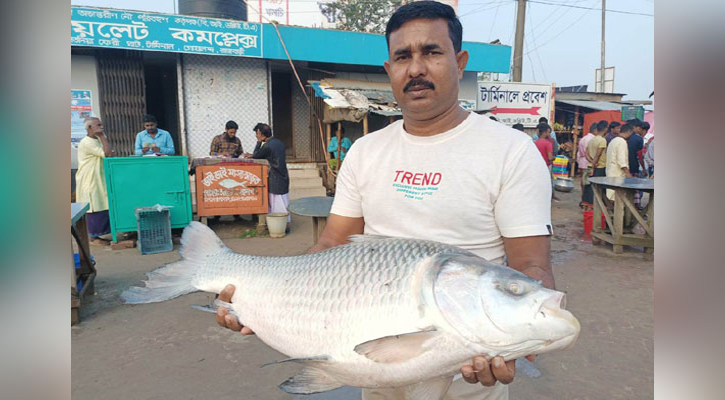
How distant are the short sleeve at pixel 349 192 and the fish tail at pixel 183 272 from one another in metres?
0.60

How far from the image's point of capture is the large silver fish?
121 centimetres

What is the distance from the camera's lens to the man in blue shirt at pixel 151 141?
768 cm

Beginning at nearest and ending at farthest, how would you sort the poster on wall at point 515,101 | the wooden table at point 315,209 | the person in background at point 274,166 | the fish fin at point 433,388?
the fish fin at point 433,388 < the wooden table at point 315,209 < the person in background at point 274,166 < the poster on wall at point 515,101

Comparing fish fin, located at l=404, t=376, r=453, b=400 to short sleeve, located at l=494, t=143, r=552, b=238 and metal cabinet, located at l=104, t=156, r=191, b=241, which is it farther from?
metal cabinet, located at l=104, t=156, r=191, b=241

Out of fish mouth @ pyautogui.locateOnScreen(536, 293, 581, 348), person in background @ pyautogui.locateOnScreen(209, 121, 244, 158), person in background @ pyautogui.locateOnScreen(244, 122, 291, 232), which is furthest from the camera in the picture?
person in background @ pyautogui.locateOnScreen(209, 121, 244, 158)

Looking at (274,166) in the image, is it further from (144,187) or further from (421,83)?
(421,83)

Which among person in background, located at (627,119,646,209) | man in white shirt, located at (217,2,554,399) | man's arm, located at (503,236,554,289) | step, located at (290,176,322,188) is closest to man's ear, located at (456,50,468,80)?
man in white shirt, located at (217,2,554,399)

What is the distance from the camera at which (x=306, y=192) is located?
36.2ft

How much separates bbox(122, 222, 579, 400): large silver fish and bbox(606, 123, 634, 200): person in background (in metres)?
7.93

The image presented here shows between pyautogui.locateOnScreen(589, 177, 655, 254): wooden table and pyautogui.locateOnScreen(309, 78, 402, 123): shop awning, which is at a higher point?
pyautogui.locateOnScreen(309, 78, 402, 123): shop awning

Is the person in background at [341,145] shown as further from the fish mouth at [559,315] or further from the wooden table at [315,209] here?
the fish mouth at [559,315]

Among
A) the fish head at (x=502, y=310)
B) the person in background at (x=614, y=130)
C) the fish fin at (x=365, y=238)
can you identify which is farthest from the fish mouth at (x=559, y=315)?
the person in background at (x=614, y=130)

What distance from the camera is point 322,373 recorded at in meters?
1.45
